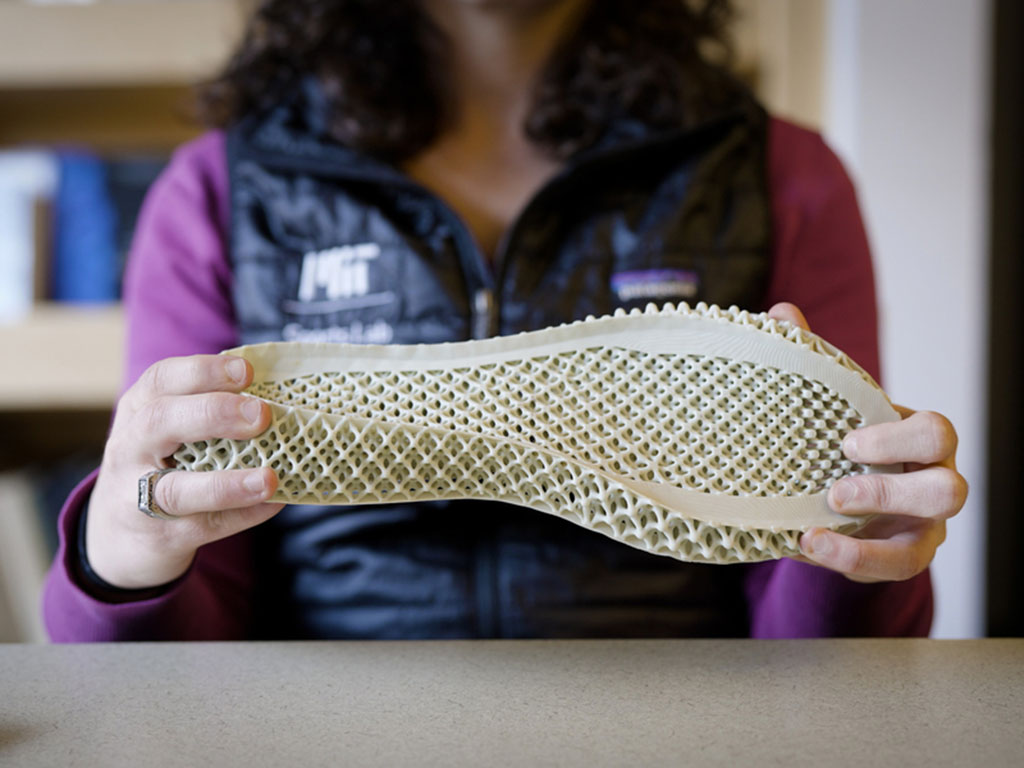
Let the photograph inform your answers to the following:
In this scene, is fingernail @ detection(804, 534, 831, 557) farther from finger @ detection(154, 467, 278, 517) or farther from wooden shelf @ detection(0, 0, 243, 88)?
wooden shelf @ detection(0, 0, 243, 88)

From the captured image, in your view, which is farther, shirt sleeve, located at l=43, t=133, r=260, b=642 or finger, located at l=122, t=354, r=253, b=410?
shirt sleeve, located at l=43, t=133, r=260, b=642

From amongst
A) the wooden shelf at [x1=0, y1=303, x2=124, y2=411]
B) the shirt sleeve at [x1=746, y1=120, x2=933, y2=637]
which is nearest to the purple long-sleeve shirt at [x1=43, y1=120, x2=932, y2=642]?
the shirt sleeve at [x1=746, y1=120, x2=933, y2=637]

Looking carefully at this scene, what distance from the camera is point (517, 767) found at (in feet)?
0.89

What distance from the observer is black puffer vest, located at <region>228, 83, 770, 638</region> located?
1.77 ft

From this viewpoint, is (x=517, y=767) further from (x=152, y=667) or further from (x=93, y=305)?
(x=93, y=305)

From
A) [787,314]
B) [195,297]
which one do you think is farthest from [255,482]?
[195,297]

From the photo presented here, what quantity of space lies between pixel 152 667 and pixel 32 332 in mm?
823

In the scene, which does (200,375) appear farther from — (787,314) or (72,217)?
(72,217)

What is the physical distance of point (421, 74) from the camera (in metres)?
0.69

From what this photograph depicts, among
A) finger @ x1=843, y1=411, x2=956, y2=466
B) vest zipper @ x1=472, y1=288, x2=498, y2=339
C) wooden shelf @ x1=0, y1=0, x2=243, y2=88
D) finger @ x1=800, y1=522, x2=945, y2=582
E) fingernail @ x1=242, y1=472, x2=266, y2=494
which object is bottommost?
finger @ x1=800, y1=522, x2=945, y2=582

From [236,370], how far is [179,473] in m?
0.04

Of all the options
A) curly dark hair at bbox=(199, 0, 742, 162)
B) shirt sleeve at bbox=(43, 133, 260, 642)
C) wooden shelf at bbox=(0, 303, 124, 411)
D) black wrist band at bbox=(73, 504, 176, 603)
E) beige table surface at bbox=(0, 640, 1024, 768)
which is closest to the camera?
beige table surface at bbox=(0, 640, 1024, 768)

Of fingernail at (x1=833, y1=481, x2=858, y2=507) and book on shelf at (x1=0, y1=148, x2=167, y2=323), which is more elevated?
book on shelf at (x1=0, y1=148, x2=167, y2=323)

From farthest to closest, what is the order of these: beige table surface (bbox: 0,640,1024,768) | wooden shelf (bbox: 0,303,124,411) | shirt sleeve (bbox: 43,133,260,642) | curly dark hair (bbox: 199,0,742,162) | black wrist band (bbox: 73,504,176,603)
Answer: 1. wooden shelf (bbox: 0,303,124,411)
2. curly dark hair (bbox: 199,0,742,162)
3. shirt sleeve (bbox: 43,133,260,642)
4. black wrist band (bbox: 73,504,176,603)
5. beige table surface (bbox: 0,640,1024,768)
